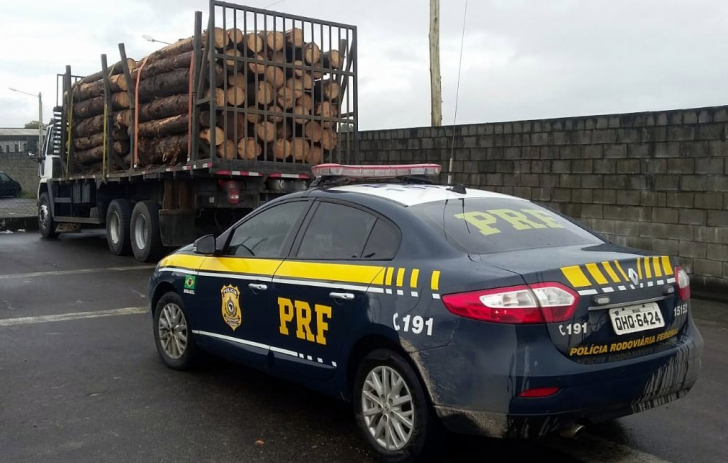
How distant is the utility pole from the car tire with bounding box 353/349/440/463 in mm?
12847

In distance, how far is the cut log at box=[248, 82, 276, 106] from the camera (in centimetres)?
1122

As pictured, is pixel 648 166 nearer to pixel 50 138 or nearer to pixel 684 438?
pixel 684 438

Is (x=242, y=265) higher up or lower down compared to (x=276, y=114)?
lower down

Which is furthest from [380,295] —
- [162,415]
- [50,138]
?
[50,138]

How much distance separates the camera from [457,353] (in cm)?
357

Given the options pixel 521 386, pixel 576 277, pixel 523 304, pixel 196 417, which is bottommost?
pixel 196 417

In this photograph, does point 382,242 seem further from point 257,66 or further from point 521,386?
point 257,66

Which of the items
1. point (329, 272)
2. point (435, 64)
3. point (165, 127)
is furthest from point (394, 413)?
point (435, 64)

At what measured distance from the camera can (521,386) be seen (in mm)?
3451

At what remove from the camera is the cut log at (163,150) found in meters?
11.9

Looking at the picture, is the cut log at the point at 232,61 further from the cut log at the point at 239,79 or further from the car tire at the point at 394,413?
the car tire at the point at 394,413

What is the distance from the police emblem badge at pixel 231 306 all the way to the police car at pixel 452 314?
0.02 m

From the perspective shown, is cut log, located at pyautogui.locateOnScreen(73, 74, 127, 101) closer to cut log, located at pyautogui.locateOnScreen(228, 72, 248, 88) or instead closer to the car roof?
cut log, located at pyautogui.locateOnScreen(228, 72, 248, 88)

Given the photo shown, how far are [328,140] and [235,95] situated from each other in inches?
68.8
